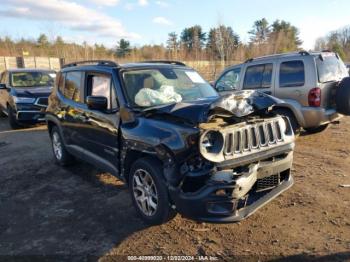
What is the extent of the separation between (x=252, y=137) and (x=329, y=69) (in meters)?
4.34

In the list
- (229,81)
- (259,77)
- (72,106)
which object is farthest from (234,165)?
(229,81)

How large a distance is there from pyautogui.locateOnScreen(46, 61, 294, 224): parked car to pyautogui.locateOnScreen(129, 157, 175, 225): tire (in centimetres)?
1

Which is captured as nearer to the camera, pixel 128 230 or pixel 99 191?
pixel 128 230

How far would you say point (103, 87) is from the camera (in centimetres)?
485

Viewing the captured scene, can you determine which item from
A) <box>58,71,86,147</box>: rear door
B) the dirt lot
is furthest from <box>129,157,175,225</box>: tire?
<box>58,71,86,147</box>: rear door

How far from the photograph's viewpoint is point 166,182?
142 inches

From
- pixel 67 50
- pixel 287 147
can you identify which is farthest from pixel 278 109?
pixel 67 50

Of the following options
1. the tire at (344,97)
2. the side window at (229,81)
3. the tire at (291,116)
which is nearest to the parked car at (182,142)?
the tire at (291,116)

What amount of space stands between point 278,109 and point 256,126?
374cm

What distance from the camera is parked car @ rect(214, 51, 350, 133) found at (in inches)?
272

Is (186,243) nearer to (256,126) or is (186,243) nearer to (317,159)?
(256,126)

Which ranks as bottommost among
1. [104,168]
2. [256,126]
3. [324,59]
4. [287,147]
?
[104,168]

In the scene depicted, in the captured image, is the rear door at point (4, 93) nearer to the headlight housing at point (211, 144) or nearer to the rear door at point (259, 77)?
the rear door at point (259, 77)

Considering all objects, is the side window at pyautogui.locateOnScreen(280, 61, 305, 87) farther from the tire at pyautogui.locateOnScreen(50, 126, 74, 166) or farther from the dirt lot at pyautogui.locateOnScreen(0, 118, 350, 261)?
the tire at pyautogui.locateOnScreen(50, 126, 74, 166)
